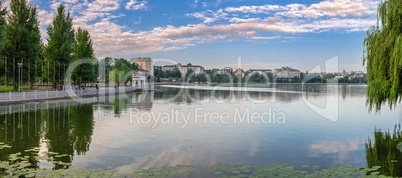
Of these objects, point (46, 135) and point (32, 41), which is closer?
point (46, 135)

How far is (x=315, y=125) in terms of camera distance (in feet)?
67.5

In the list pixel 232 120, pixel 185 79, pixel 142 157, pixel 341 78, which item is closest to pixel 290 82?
pixel 341 78

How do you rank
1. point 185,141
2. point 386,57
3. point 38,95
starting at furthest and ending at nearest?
point 38,95 < point 185,141 < point 386,57

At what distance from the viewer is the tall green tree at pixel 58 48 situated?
47.7m

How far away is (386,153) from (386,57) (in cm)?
359

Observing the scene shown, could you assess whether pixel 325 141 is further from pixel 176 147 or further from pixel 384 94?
pixel 176 147

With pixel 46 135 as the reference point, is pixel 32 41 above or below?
above

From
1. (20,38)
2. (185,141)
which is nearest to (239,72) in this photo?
(20,38)

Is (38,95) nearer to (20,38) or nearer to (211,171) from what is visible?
(20,38)

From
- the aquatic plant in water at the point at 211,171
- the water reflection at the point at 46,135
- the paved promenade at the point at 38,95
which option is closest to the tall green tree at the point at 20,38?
the paved promenade at the point at 38,95

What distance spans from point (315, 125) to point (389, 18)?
8665 mm

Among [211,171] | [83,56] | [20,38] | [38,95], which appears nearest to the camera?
[211,171]

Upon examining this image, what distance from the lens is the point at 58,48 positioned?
4794 cm

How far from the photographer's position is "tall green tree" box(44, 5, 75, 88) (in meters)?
47.7
